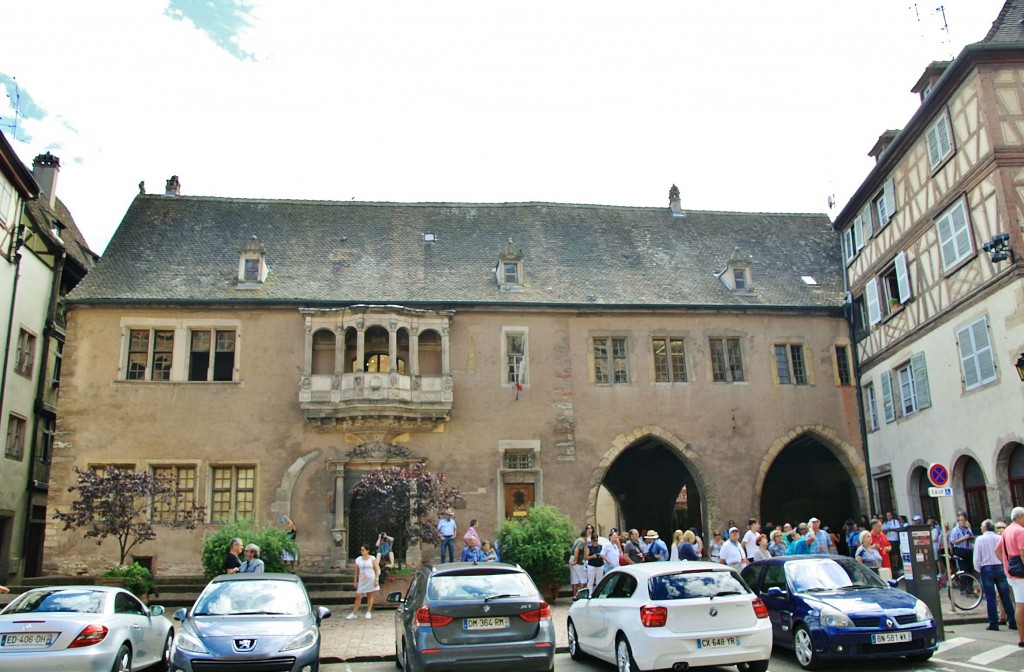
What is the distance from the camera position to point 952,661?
33.6 ft

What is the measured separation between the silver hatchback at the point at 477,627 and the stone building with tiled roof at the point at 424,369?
13.7 meters

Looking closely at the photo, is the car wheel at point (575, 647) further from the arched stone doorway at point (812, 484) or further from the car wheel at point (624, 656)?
the arched stone doorway at point (812, 484)

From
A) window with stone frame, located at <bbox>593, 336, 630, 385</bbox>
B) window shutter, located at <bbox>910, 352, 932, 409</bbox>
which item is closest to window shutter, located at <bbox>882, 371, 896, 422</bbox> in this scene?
window shutter, located at <bbox>910, 352, 932, 409</bbox>

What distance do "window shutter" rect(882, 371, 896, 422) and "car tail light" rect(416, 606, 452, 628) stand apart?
17639mm

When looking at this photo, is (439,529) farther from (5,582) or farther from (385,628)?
(5,582)

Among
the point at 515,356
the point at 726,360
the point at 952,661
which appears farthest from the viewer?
the point at 726,360

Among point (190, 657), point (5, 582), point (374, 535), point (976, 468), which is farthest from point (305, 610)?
point (5, 582)

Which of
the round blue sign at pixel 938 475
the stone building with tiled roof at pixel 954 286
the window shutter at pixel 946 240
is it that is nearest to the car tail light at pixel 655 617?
the round blue sign at pixel 938 475

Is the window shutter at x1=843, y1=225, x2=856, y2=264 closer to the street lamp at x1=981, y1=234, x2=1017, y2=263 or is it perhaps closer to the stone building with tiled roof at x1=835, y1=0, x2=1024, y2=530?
the stone building with tiled roof at x1=835, y1=0, x2=1024, y2=530

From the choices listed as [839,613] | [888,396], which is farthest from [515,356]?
[839,613]

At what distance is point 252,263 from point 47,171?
10129mm

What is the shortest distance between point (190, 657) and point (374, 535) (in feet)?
47.2

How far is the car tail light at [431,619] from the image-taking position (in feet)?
29.4

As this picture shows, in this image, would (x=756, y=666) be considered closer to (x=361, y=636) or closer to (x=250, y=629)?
(x=250, y=629)
